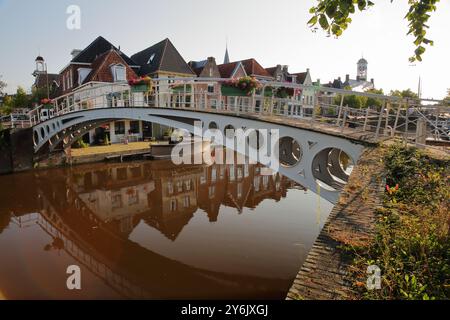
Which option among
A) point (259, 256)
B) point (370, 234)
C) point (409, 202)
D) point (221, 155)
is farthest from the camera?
point (221, 155)

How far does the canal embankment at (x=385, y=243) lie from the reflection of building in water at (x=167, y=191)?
7.99 meters

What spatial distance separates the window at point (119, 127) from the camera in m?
29.0

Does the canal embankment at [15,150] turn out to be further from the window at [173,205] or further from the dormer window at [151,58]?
the dormer window at [151,58]

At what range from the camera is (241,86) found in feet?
34.1

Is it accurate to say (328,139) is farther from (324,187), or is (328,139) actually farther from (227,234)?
(227,234)

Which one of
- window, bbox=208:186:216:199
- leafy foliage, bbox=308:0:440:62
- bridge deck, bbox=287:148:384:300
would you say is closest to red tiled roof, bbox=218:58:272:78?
window, bbox=208:186:216:199

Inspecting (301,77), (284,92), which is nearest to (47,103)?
(284,92)

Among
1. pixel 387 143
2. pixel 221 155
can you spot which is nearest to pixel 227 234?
pixel 387 143

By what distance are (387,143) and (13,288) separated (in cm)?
1002

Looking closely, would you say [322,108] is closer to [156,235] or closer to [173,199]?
[173,199]

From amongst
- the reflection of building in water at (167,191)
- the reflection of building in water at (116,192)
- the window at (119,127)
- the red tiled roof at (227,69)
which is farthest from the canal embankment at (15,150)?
the red tiled roof at (227,69)

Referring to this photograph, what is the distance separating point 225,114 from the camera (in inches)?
412

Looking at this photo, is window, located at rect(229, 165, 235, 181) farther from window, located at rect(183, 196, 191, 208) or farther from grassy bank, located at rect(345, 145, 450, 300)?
grassy bank, located at rect(345, 145, 450, 300)

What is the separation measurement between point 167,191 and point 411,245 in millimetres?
14889
